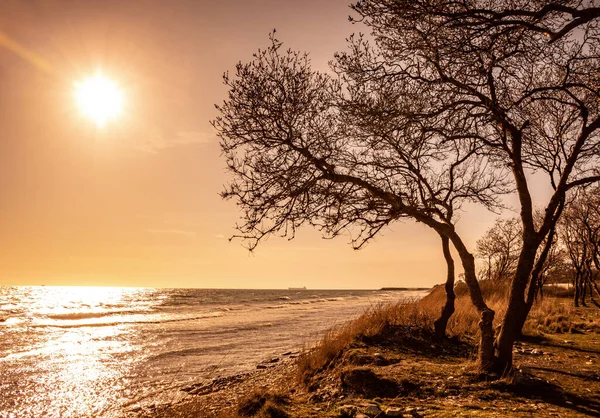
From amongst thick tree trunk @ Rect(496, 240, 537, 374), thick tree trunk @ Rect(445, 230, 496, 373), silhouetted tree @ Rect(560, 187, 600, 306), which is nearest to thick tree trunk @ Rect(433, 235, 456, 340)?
thick tree trunk @ Rect(445, 230, 496, 373)

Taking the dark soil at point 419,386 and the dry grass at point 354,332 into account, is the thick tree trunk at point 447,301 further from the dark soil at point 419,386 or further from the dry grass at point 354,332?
the dry grass at point 354,332

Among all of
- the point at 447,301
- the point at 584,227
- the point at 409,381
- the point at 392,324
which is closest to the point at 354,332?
the point at 392,324

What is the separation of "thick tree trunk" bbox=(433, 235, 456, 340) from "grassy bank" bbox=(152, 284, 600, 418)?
0.41m

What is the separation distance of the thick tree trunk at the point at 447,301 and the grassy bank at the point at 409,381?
1.36 ft

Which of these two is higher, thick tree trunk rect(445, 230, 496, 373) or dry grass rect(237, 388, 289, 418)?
thick tree trunk rect(445, 230, 496, 373)

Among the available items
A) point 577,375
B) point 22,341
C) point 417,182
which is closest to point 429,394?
point 577,375

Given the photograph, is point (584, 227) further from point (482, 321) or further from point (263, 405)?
point (263, 405)

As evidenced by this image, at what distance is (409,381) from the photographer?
798 cm

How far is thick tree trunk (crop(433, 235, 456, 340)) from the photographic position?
12.7 meters

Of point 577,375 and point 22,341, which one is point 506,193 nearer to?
point 577,375

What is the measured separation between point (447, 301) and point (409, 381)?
5.47 m

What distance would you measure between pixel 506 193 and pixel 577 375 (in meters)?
5.59

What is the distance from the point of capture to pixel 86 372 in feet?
47.1

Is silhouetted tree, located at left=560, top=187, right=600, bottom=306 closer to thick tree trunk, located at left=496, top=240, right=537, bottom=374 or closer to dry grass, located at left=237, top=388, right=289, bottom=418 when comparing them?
thick tree trunk, located at left=496, top=240, right=537, bottom=374
